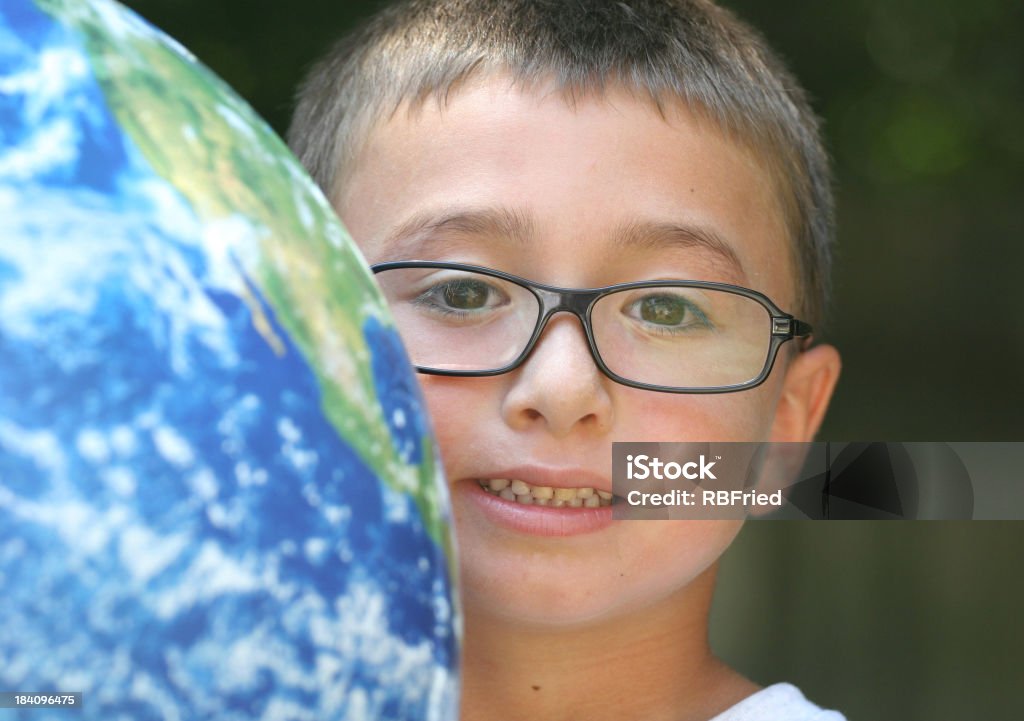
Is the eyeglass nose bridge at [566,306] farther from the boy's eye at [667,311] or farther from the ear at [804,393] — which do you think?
the ear at [804,393]

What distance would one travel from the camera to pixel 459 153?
1.82 m

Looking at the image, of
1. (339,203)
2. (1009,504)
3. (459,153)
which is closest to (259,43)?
(339,203)

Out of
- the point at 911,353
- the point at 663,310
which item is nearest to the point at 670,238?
the point at 663,310

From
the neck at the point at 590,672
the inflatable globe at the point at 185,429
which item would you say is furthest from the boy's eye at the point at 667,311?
the inflatable globe at the point at 185,429

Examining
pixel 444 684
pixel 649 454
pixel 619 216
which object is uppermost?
pixel 619 216

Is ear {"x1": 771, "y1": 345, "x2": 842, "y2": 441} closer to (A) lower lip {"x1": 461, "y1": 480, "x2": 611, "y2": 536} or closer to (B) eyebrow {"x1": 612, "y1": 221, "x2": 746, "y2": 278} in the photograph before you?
(B) eyebrow {"x1": 612, "y1": 221, "x2": 746, "y2": 278}

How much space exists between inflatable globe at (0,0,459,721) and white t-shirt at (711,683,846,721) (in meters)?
1.06

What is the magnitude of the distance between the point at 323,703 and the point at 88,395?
0.31m

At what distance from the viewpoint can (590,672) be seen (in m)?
2.03

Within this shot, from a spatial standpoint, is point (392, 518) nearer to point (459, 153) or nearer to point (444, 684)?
point (444, 684)

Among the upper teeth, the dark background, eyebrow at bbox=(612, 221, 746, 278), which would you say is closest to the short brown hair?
eyebrow at bbox=(612, 221, 746, 278)

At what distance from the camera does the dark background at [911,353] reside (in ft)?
14.4

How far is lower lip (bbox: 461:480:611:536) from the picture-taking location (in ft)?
5.67

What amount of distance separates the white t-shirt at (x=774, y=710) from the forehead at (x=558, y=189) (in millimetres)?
702
